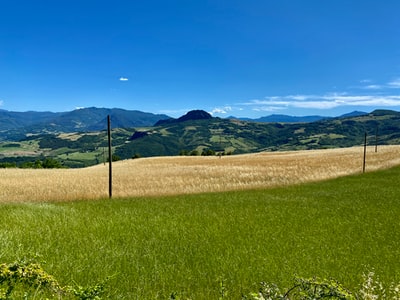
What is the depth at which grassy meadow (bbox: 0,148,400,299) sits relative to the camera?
904 cm

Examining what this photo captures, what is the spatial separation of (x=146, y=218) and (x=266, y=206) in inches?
347

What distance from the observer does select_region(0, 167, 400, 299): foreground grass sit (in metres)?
9.06

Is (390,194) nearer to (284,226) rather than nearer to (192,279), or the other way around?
(284,226)

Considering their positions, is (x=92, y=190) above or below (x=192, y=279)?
below

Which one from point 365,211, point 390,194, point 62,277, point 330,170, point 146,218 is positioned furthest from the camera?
point 330,170

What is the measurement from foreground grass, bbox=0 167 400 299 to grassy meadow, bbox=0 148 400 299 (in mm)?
34

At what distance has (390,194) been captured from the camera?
27438mm

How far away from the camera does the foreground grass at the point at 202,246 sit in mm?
9062

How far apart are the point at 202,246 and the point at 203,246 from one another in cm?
4

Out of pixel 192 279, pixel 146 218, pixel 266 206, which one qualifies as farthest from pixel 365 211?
pixel 192 279

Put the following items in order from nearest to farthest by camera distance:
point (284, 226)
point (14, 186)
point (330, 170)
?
point (284, 226) → point (14, 186) → point (330, 170)

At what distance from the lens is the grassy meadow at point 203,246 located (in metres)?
9.04

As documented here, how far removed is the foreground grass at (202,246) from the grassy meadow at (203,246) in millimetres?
34

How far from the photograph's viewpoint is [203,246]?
1223cm
